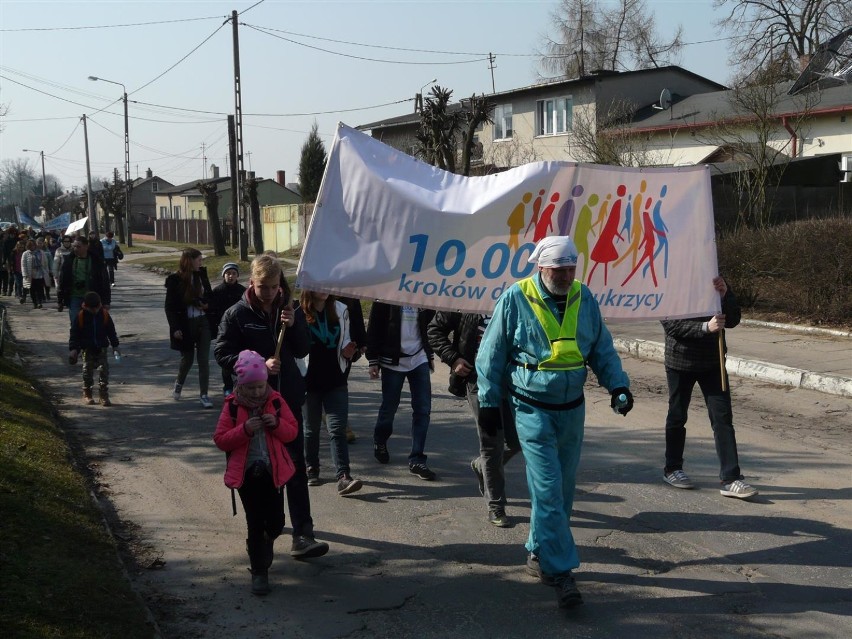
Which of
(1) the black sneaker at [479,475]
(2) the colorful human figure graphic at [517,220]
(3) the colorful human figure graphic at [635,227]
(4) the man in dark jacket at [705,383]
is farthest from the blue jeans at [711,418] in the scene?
(2) the colorful human figure graphic at [517,220]

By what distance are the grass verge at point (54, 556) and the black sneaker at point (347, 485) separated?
1727 mm

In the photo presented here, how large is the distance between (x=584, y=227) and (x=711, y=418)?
1727 mm

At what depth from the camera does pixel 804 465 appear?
779 centimetres

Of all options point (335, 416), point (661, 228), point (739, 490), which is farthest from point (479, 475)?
point (661, 228)

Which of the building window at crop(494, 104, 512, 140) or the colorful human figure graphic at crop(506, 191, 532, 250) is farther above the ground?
the building window at crop(494, 104, 512, 140)

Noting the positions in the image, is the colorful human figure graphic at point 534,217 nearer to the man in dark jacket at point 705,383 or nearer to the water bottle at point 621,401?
the man in dark jacket at point 705,383

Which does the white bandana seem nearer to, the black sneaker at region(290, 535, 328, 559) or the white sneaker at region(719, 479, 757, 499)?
the black sneaker at region(290, 535, 328, 559)

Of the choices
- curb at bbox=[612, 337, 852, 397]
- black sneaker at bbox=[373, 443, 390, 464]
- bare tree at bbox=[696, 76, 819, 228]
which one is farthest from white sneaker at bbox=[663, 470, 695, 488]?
bare tree at bbox=[696, 76, 819, 228]

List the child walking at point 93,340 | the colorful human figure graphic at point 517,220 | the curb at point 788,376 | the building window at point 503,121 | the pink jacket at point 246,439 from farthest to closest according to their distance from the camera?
the building window at point 503,121, the curb at point 788,376, the child walking at point 93,340, the colorful human figure graphic at point 517,220, the pink jacket at point 246,439

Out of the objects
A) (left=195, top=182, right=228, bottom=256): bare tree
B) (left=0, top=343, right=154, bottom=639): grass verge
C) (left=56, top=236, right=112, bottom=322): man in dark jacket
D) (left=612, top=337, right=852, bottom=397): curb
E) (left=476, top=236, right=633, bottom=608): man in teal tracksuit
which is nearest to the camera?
(left=0, top=343, right=154, bottom=639): grass verge

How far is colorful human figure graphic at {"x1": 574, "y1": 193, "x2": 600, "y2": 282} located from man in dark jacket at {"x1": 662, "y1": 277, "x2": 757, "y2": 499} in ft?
2.87

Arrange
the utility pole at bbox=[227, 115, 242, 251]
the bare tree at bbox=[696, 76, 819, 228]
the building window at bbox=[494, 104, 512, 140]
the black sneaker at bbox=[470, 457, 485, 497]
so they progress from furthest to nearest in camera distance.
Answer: the building window at bbox=[494, 104, 512, 140] → the utility pole at bbox=[227, 115, 242, 251] → the bare tree at bbox=[696, 76, 819, 228] → the black sneaker at bbox=[470, 457, 485, 497]

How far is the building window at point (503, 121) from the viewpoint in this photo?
44.1m

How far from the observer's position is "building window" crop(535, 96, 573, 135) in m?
40.9
